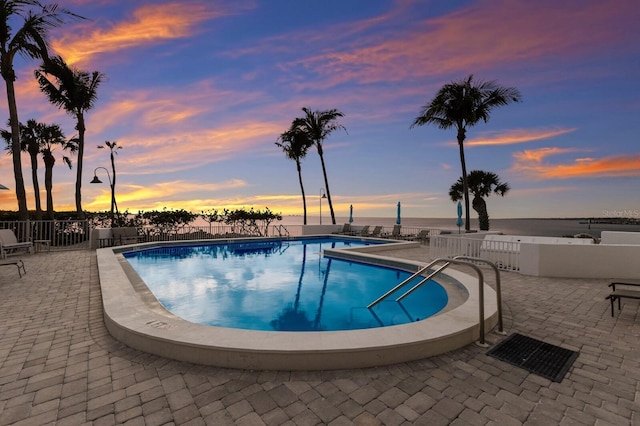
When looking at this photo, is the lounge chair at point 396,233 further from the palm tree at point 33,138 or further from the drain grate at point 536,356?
the palm tree at point 33,138

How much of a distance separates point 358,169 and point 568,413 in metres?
27.3

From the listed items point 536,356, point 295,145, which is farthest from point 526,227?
point 536,356

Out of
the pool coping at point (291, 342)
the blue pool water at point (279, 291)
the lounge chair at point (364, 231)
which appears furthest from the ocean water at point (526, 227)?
the pool coping at point (291, 342)

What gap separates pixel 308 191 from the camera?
94.6ft

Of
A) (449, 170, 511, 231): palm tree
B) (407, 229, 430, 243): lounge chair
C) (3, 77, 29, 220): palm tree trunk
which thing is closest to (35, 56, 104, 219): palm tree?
(3, 77, 29, 220): palm tree trunk

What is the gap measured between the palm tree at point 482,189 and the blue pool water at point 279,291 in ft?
53.1

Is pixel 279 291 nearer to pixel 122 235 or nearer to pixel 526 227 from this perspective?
pixel 122 235

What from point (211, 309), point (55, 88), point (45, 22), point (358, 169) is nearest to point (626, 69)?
point (211, 309)

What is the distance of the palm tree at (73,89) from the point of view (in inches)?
601

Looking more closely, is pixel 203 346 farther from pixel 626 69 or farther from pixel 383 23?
pixel 626 69

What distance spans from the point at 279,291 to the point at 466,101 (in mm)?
15003

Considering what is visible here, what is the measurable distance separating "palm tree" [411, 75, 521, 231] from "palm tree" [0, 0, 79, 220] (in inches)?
701

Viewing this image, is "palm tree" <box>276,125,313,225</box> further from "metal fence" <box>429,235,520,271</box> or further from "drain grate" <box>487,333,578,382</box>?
"drain grate" <box>487,333,578,382</box>

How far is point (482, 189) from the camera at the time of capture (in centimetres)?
2362
